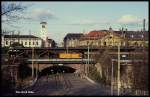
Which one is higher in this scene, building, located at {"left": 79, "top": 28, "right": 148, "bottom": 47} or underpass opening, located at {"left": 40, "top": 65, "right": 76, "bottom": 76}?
building, located at {"left": 79, "top": 28, "right": 148, "bottom": 47}

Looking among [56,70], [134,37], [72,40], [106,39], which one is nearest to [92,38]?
[106,39]

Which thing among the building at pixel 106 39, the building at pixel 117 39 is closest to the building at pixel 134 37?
the building at pixel 117 39

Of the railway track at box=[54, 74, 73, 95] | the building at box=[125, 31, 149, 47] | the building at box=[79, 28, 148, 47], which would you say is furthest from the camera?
the building at box=[79, 28, 148, 47]

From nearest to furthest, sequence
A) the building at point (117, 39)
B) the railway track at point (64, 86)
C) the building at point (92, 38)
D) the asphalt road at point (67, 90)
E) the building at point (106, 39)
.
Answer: the asphalt road at point (67, 90) → the railway track at point (64, 86) → the building at point (117, 39) → the building at point (106, 39) → the building at point (92, 38)

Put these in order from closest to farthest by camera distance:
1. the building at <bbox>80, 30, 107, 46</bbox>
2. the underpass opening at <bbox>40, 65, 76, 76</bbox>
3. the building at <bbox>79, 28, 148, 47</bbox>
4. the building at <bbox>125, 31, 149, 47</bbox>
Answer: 1. the underpass opening at <bbox>40, 65, 76, 76</bbox>
2. the building at <bbox>125, 31, 149, 47</bbox>
3. the building at <bbox>79, 28, 148, 47</bbox>
4. the building at <bbox>80, 30, 107, 46</bbox>

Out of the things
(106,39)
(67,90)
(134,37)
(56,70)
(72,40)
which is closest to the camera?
(67,90)

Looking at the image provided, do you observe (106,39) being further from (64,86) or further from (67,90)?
(67,90)

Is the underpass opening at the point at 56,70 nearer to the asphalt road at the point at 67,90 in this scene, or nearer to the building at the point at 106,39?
the building at the point at 106,39

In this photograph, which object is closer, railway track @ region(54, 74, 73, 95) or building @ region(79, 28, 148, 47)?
railway track @ region(54, 74, 73, 95)

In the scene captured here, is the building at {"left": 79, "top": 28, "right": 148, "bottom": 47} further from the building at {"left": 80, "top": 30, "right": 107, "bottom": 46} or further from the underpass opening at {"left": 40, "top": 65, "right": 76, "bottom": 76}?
the underpass opening at {"left": 40, "top": 65, "right": 76, "bottom": 76}

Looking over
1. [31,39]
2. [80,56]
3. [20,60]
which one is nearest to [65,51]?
[80,56]

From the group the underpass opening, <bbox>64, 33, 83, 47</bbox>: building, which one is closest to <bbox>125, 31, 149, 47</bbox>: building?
the underpass opening

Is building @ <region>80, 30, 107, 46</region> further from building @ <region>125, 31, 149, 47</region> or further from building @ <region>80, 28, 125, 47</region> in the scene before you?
building @ <region>125, 31, 149, 47</region>

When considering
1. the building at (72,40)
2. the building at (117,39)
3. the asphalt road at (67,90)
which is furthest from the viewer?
the building at (72,40)
